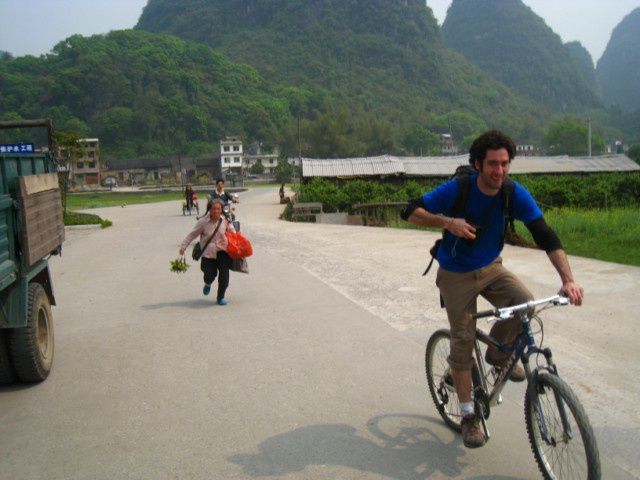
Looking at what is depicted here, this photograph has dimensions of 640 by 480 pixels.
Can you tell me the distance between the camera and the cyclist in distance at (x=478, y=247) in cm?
400

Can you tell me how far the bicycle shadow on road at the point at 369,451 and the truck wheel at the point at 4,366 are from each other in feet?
8.41

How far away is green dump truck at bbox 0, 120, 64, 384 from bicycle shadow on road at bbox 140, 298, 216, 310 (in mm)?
2965

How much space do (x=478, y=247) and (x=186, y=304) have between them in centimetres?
625

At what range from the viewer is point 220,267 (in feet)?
31.6

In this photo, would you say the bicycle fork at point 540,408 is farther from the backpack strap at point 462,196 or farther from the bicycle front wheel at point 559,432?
the backpack strap at point 462,196

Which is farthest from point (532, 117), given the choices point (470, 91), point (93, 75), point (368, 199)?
point (368, 199)

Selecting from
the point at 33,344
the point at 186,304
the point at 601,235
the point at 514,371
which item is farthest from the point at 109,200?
the point at 514,371

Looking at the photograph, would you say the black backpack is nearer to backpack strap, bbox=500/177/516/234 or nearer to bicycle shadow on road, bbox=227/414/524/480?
backpack strap, bbox=500/177/516/234

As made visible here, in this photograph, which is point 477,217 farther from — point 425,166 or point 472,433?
point 425,166

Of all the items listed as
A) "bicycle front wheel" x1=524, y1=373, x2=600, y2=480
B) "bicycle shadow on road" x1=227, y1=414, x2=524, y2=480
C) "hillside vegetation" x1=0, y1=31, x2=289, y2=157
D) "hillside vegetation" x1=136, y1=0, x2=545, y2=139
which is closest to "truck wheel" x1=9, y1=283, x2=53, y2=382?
"bicycle shadow on road" x1=227, y1=414, x2=524, y2=480

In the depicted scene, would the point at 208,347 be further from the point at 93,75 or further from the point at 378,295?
the point at 93,75

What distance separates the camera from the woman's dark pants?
31.4 feet

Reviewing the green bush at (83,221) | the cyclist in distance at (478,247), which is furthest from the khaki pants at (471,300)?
the green bush at (83,221)

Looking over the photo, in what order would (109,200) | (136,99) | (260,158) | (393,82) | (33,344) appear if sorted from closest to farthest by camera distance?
(33,344)
(109,200)
(260,158)
(136,99)
(393,82)
